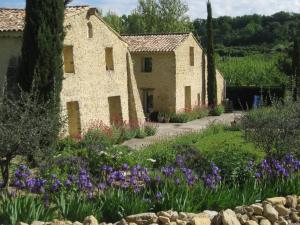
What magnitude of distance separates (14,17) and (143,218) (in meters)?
16.5

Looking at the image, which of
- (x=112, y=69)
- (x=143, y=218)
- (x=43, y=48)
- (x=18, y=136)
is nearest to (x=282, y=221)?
(x=143, y=218)

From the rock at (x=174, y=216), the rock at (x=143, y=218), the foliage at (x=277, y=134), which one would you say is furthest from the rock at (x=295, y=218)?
the foliage at (x=277, y=134)

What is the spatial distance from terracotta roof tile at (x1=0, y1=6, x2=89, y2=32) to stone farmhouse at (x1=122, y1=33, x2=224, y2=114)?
33.7 feet

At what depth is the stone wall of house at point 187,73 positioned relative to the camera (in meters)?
35.3

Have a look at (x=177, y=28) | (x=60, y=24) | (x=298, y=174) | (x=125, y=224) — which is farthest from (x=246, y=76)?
(x=125, y=224)

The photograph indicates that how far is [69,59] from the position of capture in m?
24.5

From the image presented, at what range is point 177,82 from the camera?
35219mm

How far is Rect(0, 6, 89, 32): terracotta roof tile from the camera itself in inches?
853

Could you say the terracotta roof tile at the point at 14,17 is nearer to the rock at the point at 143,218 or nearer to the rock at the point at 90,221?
the rock at the point at 143,218

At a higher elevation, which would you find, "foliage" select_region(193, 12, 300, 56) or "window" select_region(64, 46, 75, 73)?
"foliage" select_region(193, 12, 300, 56)

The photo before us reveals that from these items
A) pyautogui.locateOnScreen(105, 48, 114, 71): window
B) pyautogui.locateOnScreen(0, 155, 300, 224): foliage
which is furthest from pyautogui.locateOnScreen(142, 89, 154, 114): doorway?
pyautogui.locateOnScreen(0, 155, 300, 224): foliage

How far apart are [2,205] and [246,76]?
4260 centimetres

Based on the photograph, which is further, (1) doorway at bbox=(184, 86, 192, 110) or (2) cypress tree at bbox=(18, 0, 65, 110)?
(1) doorway at bbox=(184, 86, 192, 110)

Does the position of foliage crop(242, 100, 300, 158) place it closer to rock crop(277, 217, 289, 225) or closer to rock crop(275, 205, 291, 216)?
rock crop(275, 205, 291, 216)
